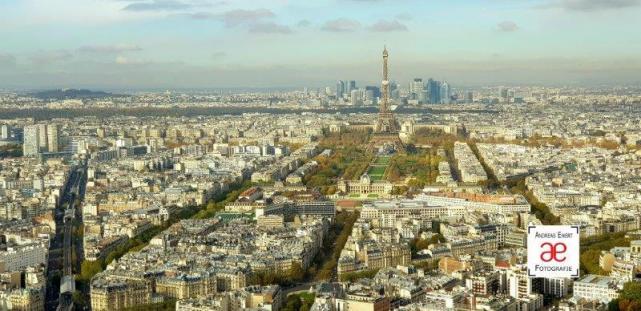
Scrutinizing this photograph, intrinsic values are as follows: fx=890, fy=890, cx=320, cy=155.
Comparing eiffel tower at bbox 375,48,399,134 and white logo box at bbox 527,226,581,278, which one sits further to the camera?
eiffel tower at bbox 375,48,399,134

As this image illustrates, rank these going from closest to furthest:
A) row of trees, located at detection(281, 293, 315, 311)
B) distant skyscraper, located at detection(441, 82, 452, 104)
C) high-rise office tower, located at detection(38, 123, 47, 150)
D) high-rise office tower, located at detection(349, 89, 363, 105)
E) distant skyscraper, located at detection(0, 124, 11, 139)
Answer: row of trees, located at detection(281, 293, 315, 311)
high-rise office tower, located at detection(38, 123, 47, 150)
distant skyscraper, located at detection(0, 124, 11, 139)
high-rise office tower, located at detection(349, 89, 363, 105)
distant skyscraper, located at detection(441, 82, 452, 104)

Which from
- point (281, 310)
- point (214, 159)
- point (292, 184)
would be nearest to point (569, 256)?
point (281, 310)

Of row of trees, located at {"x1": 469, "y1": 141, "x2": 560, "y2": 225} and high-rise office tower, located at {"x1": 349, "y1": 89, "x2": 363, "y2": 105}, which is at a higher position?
high-rise office tower, located at {"x1": 349, "y1": 89, "x2": 363, "y2": 105}

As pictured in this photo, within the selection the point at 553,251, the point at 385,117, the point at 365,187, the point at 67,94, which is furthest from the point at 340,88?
the point at 553,251

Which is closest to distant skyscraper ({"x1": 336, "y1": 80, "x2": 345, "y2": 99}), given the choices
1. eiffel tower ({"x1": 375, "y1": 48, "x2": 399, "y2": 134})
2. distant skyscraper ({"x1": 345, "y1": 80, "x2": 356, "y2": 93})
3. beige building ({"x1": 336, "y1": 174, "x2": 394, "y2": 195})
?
distant skyscraper ({"x1": 345, "y1": 80, "x2": 356, "y2": 93})

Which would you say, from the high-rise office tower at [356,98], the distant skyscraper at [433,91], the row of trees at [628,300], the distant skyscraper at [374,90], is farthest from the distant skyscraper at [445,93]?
the row of trees at [628,300]

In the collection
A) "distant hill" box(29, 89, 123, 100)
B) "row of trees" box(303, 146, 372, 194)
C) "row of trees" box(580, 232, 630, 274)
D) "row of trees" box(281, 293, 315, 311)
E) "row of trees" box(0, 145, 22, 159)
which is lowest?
"row of trees" box(281, 293, 315, 311)

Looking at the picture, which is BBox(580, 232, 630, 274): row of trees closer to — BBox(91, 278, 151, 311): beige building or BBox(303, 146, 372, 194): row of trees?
BBox(91, 278, 151, 311): beige building

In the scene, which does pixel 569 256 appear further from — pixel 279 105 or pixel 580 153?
pixel 279 105

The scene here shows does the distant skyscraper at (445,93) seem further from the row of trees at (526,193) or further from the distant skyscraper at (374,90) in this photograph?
the row of trees at (526,193)
